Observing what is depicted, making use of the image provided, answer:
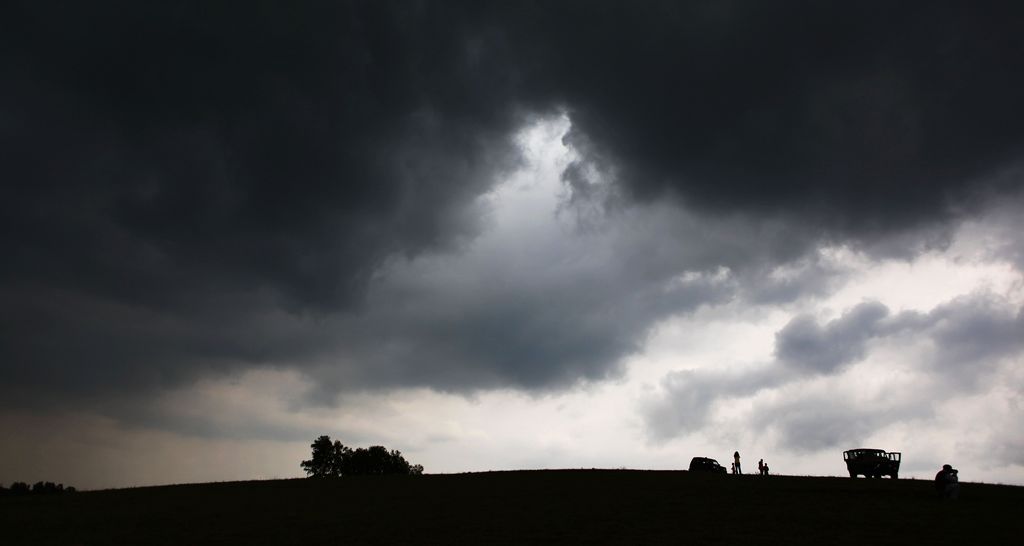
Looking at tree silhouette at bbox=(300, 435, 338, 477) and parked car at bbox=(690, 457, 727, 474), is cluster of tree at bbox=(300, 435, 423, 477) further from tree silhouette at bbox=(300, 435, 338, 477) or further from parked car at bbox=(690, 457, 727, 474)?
parked car at bbox=(690, 457, 727, 474)

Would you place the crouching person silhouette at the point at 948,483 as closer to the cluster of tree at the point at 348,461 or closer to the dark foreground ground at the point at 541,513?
the dark foreground ground at the point at 541,513

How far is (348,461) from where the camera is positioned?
4793 inches

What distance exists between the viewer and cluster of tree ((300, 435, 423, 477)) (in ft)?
398

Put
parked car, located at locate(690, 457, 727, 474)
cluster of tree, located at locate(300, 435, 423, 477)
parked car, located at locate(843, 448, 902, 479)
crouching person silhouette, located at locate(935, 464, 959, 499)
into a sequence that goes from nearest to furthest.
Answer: crouching person silhouette, located at locate(935, 464, 959, 499) < parked car, located at locate(843, 448, 902, 479) < parked car, located at locate(690, 457, 727, 474) < cluster of tree, located at locate(300, 435, 423, 477)

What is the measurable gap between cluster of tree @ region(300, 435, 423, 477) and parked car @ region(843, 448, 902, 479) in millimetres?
83920

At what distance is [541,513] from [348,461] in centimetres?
9503

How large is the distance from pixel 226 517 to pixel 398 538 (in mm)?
13440

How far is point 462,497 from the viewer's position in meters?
41.2

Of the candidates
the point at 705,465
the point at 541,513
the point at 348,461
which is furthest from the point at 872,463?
the point at 348,461

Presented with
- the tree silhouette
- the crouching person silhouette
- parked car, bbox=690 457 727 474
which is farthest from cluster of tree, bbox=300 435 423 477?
the crouching person silhouette

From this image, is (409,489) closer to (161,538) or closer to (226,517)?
(226,517)

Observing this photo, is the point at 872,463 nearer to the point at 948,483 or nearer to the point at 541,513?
the point at 948,483

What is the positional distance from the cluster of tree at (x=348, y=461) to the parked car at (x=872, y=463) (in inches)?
3304

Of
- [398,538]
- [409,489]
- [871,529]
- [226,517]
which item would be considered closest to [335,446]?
[409,489]
